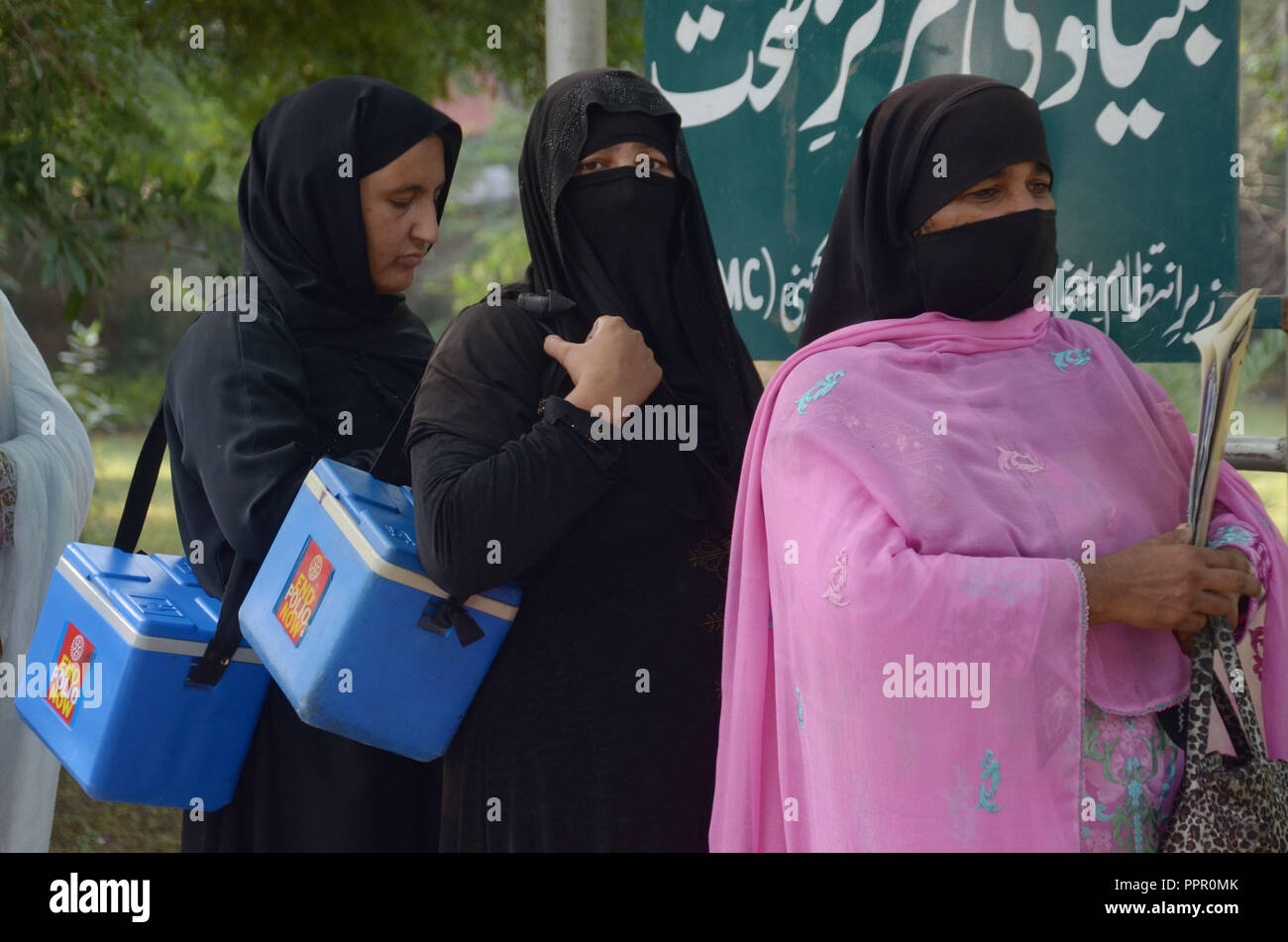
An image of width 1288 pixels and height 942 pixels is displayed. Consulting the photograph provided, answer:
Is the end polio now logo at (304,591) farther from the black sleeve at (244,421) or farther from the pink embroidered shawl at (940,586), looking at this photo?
the pink embroidered shawl at (940,586)

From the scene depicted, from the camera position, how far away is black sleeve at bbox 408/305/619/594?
1.55 m

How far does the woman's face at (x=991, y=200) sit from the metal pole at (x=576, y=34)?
1204mm

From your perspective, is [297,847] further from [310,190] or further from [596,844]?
[310,190]

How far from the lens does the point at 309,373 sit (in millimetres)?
1964

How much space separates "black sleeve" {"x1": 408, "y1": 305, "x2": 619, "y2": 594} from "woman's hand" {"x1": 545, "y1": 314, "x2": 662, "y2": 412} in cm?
3

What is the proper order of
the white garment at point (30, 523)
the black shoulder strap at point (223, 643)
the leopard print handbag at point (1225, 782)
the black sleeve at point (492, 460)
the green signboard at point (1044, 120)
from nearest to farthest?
the leopard print handbag at point (1225, 782), the black sleeve at point (492, 460), the black shoulder strap at point (223, 643), the green signboard at point (1044, 120), the white garment at point (30, 523)

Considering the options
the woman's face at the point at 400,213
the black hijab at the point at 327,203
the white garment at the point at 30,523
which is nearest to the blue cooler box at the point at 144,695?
the black hijab at the point at 327,203

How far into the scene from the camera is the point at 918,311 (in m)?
1.70

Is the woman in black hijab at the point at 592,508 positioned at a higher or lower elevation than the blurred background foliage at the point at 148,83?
lower

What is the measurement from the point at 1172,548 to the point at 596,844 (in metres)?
0.76

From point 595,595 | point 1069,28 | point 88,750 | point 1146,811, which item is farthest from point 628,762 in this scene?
point 1069,28

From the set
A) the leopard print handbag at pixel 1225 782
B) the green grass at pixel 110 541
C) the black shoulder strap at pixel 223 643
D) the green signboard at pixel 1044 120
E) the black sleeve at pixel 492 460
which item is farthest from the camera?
the green grass at pixel 110 541

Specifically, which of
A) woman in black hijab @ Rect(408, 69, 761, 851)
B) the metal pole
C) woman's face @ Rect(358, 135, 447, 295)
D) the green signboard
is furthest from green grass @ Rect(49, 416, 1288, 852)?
woman's face @ Rect(358, 135, 447, 295)

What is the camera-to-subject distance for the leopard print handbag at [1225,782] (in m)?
1.39
